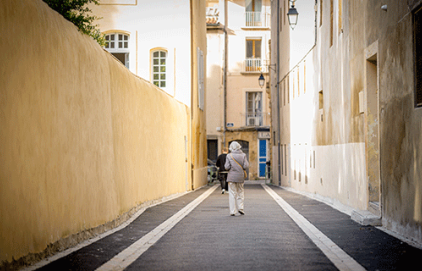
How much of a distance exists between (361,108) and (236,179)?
336 cm

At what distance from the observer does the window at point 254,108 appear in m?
47.7

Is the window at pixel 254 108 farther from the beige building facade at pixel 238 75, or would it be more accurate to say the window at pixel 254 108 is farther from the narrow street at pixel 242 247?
the narrow street at pixel 242 247

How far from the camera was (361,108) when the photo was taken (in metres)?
14.1

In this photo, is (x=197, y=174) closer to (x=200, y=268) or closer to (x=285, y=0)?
(x=285, y=0)

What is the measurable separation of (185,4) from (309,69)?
316 inches

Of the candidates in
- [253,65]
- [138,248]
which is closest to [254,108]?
[253,65]

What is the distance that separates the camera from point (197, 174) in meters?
30.5

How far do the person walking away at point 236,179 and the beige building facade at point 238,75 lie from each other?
104 feet

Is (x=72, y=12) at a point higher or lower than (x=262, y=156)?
higher

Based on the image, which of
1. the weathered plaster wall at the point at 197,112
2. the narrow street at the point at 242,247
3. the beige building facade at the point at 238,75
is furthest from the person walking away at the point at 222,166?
the beige building facade at the point at 238,75

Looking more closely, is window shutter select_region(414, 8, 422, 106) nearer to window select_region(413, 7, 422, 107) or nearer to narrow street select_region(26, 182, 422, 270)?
window select_region(413, 7, 422, 107)

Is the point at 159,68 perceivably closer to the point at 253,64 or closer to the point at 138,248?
the point at 253,64

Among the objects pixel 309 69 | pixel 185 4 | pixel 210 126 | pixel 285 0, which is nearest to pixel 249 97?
Result: pixel 210 126

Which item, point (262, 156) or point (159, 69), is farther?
point (262, 156)
